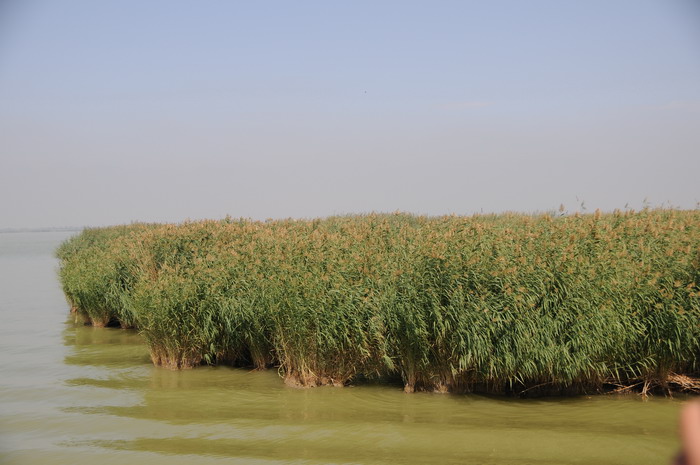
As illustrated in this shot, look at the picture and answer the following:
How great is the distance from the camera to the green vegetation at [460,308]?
10.6 metres

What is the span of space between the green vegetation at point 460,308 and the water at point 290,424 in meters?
0.53

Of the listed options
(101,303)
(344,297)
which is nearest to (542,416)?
(344,297)

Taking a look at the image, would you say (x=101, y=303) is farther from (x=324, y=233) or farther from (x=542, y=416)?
(x=542, y=416)

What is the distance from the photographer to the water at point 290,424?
9.05 metres

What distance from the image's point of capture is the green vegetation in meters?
10.6

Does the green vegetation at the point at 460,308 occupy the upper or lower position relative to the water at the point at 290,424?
upper

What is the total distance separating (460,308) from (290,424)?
140 inches

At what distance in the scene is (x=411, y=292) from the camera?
36.6 ft

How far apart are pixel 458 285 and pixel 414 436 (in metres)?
2.80

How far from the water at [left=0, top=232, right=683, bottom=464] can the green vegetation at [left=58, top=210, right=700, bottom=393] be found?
0.53 meters

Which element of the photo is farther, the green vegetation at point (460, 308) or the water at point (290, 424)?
the green vegetation at point (460, 308)

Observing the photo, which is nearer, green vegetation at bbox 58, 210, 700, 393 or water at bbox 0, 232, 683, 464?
water at bbox 0, 232, 683, 464

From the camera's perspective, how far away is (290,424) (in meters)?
10.4

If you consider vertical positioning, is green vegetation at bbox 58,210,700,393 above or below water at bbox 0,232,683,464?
above
